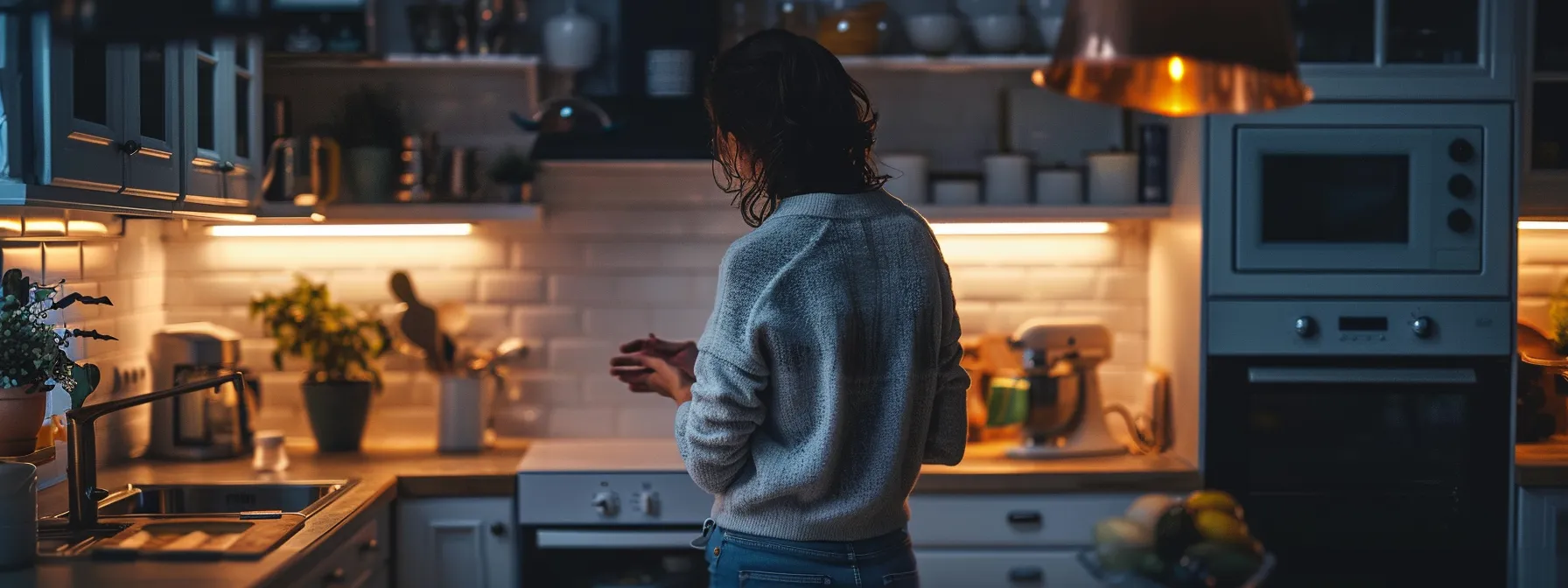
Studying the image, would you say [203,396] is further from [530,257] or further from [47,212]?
[530,257]

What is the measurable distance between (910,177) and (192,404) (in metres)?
1.74

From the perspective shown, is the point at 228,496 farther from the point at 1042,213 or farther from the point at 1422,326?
the point at 1422,326

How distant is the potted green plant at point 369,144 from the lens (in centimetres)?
314

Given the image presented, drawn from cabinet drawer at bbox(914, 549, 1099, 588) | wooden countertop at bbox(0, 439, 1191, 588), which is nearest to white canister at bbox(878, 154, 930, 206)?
wooden countertop at bbox(0, 439, 1191, 588)

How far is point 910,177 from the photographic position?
3.19 m

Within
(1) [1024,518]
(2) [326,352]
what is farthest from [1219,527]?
(2) [326,352]

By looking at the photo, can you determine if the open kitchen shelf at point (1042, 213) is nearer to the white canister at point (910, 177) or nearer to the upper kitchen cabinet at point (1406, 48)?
the white canister at point (910, 177)

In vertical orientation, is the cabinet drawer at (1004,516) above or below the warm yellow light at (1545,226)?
below

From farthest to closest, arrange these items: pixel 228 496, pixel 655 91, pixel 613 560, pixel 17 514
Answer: pixel 655 91
pixel 613 560
pixel 228 496
pixel 17 514

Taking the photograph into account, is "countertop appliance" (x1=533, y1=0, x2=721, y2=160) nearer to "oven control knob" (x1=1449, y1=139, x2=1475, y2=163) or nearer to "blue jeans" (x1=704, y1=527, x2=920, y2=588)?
"blue jeans" (x1=704, y1=527, x2=920, y2=588)

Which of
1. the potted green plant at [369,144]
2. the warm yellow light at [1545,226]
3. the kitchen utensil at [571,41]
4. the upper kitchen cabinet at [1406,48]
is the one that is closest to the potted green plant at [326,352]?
the potted green plant at [369,144]

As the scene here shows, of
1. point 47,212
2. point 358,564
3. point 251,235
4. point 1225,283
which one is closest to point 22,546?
point 358,564

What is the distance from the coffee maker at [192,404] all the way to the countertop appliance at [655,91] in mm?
898

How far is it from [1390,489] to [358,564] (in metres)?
2.18
